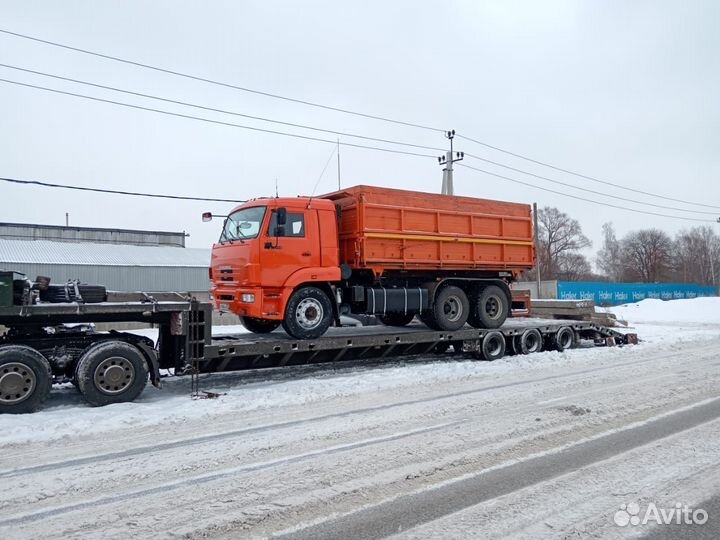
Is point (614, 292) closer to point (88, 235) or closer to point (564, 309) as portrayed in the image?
point (564, 309)

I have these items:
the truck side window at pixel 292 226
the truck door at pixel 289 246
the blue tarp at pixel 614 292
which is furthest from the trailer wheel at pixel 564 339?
the blue tarp at pixel 614 292

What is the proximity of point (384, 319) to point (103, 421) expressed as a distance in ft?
27.0

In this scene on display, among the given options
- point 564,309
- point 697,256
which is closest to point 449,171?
point 564,309

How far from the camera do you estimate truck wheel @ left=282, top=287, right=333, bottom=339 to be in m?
10.0

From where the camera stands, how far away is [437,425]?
6832 mm

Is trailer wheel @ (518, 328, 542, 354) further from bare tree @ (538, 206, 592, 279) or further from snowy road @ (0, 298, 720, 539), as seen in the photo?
bare tree @ (538, 206, 592, 279)

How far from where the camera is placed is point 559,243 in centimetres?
7825

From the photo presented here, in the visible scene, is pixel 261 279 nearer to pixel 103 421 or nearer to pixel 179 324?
pixel 179 324

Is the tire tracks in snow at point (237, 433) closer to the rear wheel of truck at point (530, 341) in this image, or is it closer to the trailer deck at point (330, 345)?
the trailer deck at point (330, 345)

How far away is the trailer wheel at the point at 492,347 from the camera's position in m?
12.4

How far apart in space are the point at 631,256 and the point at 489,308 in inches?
3208

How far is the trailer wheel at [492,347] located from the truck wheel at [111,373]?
23.5 feet

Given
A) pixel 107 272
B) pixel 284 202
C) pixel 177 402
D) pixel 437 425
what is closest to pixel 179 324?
pixel 177 402

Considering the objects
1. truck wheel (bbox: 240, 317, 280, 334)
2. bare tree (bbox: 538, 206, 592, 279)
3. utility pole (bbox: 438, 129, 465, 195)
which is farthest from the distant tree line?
truck wheel (bbox: 240, 317, 280, 334)
